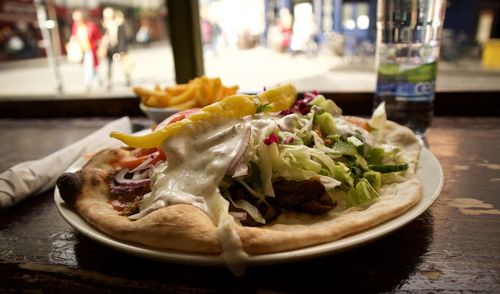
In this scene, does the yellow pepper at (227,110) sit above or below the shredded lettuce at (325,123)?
above

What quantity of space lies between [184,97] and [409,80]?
1.25 meters

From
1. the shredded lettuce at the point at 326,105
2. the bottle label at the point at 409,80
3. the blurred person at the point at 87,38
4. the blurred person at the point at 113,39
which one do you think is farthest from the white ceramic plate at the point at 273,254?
the blurred person at the point at 113,39

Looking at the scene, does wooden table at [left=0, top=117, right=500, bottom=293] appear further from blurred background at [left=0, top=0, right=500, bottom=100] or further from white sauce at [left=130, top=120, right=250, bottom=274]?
blurred background at [left=0, top=0, right=500, bottom=100]

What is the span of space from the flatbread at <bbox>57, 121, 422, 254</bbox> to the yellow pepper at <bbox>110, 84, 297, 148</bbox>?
22 cm

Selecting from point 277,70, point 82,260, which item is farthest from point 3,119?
point 277,70

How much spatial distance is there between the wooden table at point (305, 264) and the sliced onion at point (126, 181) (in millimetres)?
226

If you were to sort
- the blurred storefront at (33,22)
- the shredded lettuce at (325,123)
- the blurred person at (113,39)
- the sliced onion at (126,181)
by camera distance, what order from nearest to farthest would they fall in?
the sliced onion at (126,181), the shredded lettuce at (325,123), the blurred person at (113,39), the blurred storefront at (33,22)

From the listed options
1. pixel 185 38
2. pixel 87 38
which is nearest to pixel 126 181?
pixel 185 38

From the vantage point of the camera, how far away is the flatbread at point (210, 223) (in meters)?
0.87

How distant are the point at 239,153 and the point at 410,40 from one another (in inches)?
67.0

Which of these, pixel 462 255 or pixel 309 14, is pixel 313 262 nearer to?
pixel 462 255

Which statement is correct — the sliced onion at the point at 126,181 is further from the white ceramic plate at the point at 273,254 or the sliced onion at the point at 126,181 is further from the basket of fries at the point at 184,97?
the basket of fries at the point at 184,97

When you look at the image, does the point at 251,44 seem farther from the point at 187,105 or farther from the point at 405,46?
the point at 187,105

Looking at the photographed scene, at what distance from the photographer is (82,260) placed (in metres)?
1.04
